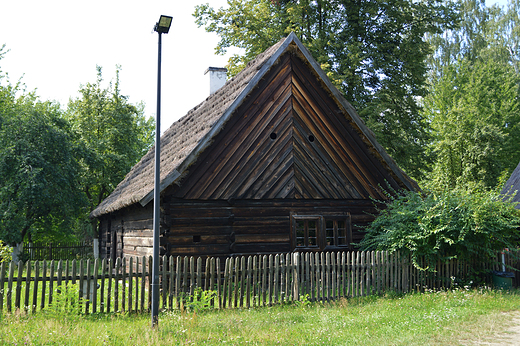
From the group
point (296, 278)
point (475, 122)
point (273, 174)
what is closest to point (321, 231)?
point (273, 174)

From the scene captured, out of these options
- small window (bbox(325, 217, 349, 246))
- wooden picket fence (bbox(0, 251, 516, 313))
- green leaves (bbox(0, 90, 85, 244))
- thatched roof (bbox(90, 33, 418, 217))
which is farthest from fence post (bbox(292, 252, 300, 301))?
green leaves (bbox(0, 90, 85, 244))

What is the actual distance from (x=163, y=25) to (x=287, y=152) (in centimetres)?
650

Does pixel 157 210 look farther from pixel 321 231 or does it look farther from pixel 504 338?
pixel 321 231

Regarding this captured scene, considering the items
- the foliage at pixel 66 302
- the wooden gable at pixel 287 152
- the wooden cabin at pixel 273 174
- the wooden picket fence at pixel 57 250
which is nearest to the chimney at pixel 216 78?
the wooden cabin at pixel 273 174

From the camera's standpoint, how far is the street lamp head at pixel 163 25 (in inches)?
309

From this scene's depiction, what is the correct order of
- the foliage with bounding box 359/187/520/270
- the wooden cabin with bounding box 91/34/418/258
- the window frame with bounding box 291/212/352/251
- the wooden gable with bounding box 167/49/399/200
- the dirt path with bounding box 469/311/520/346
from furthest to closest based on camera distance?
the window frame with bounding box 291/212/352/251 < the wooden gable with bounding box 167/49/399/200 < the wooden cabin with bounding box 91/34/418/258 < the foliage with bounding box 359/187/520/270 < the dirt path with bounding box 469/311/520/346

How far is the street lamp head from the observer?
7848mm

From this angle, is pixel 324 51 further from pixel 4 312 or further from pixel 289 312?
pixel 4 312

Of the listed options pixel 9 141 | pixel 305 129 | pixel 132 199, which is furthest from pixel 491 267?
pixel 9 141

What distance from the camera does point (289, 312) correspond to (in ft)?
31.7

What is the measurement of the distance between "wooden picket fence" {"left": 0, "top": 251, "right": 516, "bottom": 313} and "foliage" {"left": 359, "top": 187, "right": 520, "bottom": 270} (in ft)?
1.56

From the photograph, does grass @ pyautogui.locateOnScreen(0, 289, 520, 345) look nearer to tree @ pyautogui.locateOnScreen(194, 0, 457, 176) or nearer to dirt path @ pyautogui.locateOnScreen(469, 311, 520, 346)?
dirt path @ pyautogui.locateOnScreen(469, 311, 520, 346)

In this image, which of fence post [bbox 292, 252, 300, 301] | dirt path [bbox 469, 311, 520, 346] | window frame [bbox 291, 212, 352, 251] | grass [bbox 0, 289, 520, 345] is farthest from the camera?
window frame [bbox 291, 212, 352, 251]

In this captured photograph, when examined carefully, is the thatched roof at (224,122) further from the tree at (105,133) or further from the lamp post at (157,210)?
the tree at (105,133)
